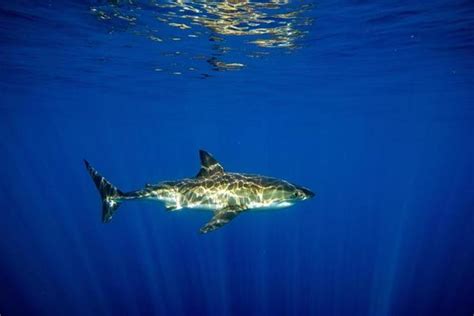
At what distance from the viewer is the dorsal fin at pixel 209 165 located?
10.5 m

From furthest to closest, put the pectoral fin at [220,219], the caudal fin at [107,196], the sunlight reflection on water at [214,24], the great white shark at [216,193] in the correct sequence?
1. the sunlight reflection on water at [214,24]
2. the caudal fin at [107,196]
3. the great white shark at [216,193]
4. the pectoral fin at [220,219]

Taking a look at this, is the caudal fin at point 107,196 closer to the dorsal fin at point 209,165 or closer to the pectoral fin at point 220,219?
the dorsal fin at point 209,165

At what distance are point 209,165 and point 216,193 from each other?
0.99 meters

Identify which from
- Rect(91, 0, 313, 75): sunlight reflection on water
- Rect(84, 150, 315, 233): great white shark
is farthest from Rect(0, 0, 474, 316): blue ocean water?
Rect(84, 150, 315, 233): great white shark

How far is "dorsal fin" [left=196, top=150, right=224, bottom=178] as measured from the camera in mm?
10461

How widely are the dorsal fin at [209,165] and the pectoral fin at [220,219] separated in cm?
165

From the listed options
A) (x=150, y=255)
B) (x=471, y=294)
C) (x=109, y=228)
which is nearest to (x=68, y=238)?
(x=109, y=228)

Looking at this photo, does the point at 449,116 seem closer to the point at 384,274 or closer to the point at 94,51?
the point at 384,274

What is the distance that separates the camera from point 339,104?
38.4m

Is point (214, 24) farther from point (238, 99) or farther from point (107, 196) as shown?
point (238, 99)

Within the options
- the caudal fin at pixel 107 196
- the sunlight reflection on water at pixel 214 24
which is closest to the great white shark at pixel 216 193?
the caudal fin at pixel 107 196

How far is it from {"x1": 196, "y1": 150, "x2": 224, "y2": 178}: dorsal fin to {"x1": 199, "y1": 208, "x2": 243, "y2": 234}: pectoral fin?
165cm

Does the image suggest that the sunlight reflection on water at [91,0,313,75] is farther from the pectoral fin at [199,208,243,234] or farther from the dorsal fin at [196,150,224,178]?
the pectoral fin at [199,208,243,234]

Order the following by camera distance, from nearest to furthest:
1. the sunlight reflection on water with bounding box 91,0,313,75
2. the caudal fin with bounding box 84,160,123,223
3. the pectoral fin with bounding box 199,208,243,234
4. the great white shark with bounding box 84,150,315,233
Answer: the pectoral fin with bounding box 199,208,243,234
the great white shark with bounding box 84,150,315,233
the caudal fin with bounding box 84,160,123,223
the sunlight reflection on water with bounding box 91,0,313,75
